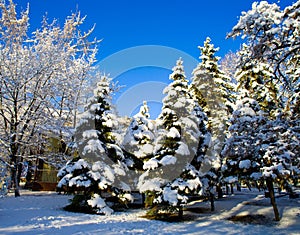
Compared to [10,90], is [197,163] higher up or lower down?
lower down

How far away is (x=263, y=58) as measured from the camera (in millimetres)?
7348

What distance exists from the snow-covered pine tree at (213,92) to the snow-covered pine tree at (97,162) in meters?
6.94

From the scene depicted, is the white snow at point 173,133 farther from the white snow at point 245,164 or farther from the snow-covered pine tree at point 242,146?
the white snow at point 245,164

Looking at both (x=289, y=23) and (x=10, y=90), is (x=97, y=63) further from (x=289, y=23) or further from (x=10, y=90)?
(x=289, y=23)

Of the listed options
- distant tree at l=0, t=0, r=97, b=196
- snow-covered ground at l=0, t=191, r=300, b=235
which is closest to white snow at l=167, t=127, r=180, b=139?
snow-covered ground at l=0, t=191, r=300, b=235

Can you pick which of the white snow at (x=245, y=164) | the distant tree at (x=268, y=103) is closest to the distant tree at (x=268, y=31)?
the distant tree at (x=268, y=103)

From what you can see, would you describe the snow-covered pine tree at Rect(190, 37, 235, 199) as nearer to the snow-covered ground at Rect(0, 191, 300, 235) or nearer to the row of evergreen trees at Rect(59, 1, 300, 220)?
the row of evergreen trees at Rect(59, 1, 300, 220)

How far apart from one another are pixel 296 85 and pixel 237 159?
547 centimetres

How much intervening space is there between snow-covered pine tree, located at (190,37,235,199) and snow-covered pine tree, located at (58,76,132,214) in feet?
22.8

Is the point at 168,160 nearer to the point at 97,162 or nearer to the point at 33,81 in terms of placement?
the point at 97,162

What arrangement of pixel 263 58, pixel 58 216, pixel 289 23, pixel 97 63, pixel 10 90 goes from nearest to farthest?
pixel 289 23 → pixel 263 58 → pixel 58 216 → pixel 10 90 → pixel 97 63

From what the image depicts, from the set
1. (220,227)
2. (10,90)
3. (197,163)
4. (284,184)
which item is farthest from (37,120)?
(284,184)

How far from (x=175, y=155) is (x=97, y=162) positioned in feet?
15.1

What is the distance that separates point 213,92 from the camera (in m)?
20.3
